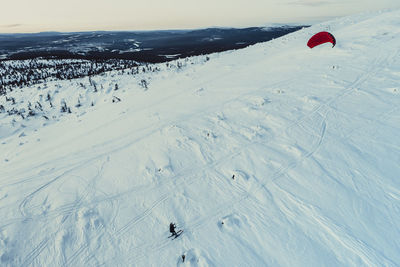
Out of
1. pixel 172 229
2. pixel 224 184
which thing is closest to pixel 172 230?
pixel 172 229

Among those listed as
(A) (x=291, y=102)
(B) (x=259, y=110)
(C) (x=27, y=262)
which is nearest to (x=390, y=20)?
(A) (x=291, y=102)

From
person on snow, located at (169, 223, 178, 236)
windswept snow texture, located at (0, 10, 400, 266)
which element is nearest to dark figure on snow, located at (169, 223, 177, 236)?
person on snow, located at (169, 223, 178, 236)

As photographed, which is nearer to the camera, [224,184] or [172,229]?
[172,229]

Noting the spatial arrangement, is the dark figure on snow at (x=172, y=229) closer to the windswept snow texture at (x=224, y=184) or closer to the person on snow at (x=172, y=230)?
the person on snow at (x=172, y=230)

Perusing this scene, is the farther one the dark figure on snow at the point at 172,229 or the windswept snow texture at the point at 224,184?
the dark figure on snow at the point at 172,229

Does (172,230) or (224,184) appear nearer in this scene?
(172,230)

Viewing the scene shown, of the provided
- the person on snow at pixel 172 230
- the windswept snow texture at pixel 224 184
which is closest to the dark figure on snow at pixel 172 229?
the person on snow at pixel 172 230

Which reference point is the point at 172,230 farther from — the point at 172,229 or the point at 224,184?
the point at 224,184

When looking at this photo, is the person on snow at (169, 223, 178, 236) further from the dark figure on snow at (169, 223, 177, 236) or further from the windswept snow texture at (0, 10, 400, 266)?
the windswept snow texture at (0, 10, 400, 266)

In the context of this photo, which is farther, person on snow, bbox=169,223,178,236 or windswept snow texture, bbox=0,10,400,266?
person on snow, bbox=169,223,178,236
